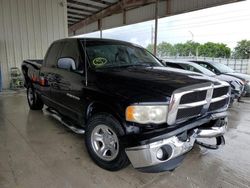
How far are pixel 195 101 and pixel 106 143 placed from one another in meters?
1.14

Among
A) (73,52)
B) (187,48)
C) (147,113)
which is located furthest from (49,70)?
(187,48)

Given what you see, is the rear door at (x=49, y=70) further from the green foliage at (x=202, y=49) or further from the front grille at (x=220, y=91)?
the green foliage at (x=202, y=49)

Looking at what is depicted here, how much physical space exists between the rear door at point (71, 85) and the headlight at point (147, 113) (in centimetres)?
99

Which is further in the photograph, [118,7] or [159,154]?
[118,7]

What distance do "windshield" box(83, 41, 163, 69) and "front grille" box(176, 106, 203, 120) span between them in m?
1.16

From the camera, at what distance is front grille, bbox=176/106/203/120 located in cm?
206

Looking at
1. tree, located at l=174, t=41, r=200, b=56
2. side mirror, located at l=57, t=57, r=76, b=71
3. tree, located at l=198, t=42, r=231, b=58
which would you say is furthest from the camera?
tree, located at l=174, t=41, r=200, b=56

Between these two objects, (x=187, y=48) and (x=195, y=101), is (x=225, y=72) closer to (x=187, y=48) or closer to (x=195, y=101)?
(x=195, y=101)

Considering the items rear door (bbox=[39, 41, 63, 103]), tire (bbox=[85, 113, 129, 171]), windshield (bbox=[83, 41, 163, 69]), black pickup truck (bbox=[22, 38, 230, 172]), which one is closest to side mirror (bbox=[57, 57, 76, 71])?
black pickup truck (bbox=[22, 38, 230, 172])

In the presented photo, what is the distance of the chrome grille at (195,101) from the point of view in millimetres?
1976

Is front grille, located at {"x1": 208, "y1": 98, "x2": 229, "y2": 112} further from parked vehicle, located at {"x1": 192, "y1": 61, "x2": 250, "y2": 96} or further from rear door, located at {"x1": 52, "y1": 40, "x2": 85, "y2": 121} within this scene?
parked vehicle, located at {"x1": 192, "y1": 61, "x2": 250, "y2": 96}

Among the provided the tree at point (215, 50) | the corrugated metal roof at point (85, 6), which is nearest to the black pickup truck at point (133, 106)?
the corrugated metal roof at point (85, 6)

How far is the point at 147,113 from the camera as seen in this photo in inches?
77.6

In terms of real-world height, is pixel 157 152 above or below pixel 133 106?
below
